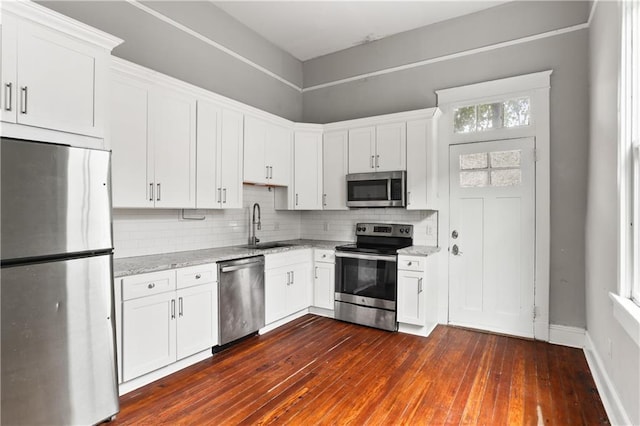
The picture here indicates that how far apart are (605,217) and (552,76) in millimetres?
1783

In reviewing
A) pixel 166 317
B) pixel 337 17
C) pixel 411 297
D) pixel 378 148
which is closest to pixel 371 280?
pixel 411 297

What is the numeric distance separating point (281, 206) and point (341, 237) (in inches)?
38.2

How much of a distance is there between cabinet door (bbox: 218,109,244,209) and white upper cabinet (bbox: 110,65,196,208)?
35cm

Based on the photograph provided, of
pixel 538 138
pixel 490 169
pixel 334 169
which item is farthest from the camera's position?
pixel 334 169

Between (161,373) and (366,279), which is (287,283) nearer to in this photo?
(366,279)

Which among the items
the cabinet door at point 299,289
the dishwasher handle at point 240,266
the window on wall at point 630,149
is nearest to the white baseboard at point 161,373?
the dishwasher handle at point 240,266

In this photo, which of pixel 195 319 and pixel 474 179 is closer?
pixel 195 319

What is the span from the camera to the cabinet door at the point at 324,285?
4336 millimetres

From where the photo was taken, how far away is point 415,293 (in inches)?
148

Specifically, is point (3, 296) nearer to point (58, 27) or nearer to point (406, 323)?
point (58, 27)

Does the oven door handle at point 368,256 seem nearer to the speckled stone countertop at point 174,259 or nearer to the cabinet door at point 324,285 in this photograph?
the cabinet door at point 324,285

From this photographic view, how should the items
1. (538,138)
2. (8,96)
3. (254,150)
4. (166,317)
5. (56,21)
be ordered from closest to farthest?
(8,96) < (56,21) < (166,317) < (538,138) < (254,150)

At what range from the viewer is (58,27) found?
6.73 feet

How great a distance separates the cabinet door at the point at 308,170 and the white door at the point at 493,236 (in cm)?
172
